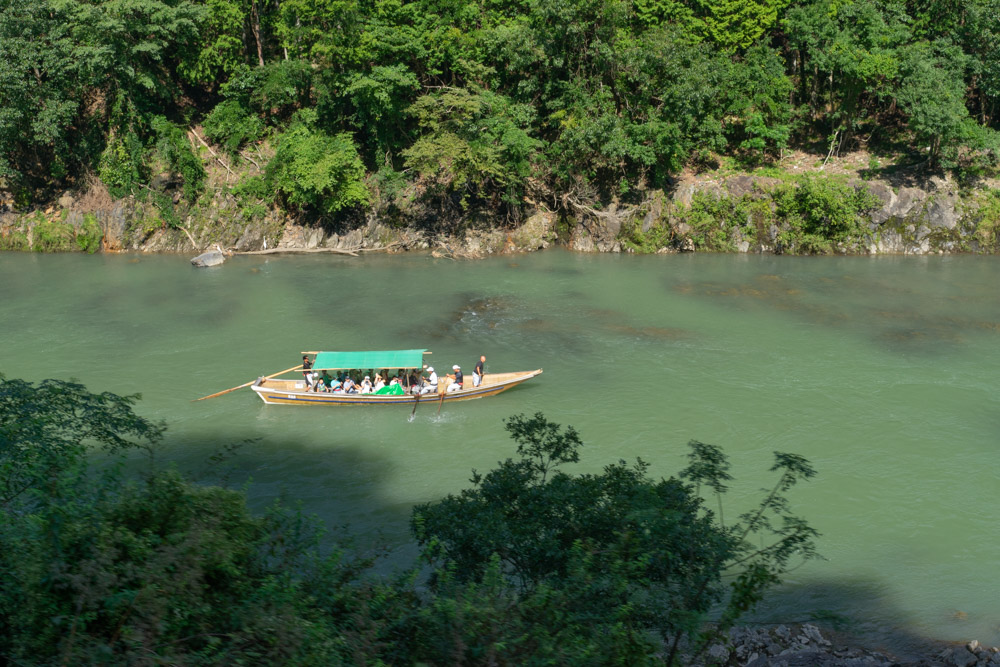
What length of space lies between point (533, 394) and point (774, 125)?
2718 centimetres

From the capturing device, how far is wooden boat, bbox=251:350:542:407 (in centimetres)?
2322

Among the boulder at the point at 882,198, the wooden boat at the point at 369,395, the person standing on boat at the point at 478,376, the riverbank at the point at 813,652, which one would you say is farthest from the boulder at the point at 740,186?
the riverbank at the point at 813,652

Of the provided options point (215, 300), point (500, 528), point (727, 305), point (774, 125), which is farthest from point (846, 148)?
point (500, 528)

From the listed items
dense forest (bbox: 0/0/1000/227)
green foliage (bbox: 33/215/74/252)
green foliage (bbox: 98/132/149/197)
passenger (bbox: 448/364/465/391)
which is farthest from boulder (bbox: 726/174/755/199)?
green foliage (bbox: 33/215/74/252)

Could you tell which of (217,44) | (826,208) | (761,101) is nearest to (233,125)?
(217,44)

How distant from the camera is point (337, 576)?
33.7 feet

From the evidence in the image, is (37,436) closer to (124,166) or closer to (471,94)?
(471,94)

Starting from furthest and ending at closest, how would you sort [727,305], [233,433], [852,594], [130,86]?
1. [130,86]
2. [727,305]
3. [233,433]
4. [852,594]

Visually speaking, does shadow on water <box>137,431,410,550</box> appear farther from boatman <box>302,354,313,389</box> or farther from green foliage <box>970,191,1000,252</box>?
green foliage <box>970,191,1000,252</box>

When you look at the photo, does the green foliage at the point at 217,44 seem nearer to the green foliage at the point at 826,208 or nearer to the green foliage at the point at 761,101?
the green foliage at the point at 761,101

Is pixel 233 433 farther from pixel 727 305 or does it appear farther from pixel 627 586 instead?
pixel 727 305

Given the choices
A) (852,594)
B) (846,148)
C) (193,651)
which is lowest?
(852,594)

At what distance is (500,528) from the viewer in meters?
10.9

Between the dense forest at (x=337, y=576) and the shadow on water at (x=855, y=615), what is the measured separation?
11.0ft
